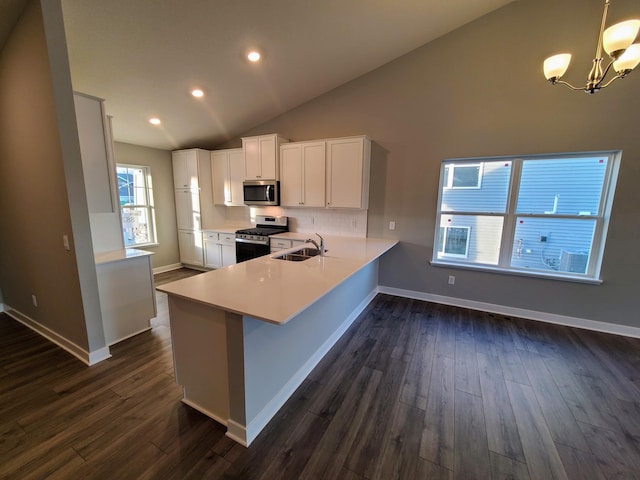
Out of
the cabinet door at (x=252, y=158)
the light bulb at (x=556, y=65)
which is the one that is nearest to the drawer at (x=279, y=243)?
the cabinet door at (x=252, y=158)

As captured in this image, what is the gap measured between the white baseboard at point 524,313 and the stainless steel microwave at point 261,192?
7.63 ft

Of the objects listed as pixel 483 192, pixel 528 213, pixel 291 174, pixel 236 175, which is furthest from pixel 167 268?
pixel 528 213

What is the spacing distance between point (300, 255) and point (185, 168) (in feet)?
12.0

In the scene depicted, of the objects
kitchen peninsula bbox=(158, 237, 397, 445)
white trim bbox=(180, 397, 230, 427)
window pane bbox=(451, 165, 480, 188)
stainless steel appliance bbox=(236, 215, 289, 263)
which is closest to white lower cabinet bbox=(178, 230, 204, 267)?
stainless steel appliance bbox=(236, 215, 289, 263)

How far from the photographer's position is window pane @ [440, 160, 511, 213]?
11.0 ft

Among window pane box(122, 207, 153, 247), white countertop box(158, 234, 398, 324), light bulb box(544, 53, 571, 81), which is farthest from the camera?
window pane box(122, 207, 153, 247)

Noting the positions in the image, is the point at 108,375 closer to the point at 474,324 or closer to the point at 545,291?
the point at 474,324

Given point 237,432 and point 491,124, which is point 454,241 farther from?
point 237,432

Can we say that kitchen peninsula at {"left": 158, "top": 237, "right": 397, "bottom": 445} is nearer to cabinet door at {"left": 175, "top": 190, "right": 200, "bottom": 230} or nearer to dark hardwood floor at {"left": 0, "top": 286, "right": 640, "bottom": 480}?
dark hardwood floor at {"left": 0, "top": 286, "right": 640, "bottom": 480}

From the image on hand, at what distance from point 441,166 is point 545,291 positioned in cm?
203

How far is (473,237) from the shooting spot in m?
3.60

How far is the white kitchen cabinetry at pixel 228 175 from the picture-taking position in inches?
193

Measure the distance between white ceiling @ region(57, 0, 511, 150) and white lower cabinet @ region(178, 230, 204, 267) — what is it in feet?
6.82

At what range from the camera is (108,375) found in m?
2.19
